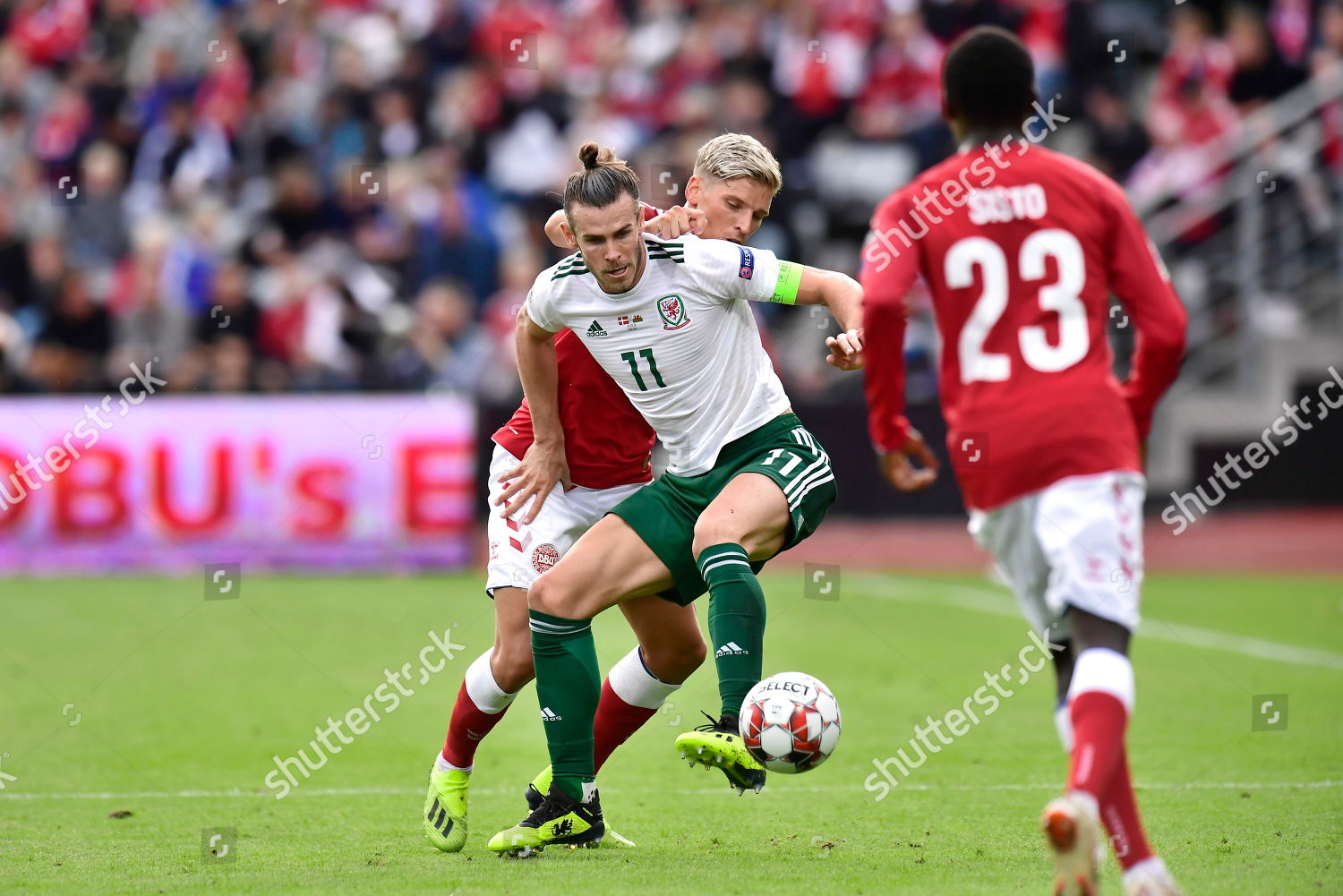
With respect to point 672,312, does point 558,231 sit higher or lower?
higher

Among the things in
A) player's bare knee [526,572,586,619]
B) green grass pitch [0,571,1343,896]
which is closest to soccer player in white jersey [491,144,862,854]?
player's bare knee [526,572,586,619]

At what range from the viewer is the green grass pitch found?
5.29 m

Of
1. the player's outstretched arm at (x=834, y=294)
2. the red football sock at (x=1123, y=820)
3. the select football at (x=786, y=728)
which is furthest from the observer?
the player's outstretched arm at (x=834, y=294)

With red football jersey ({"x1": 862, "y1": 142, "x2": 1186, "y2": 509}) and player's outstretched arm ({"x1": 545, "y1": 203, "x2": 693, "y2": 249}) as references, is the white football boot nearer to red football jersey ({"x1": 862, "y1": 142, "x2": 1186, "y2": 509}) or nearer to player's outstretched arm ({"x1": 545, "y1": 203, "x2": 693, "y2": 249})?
red football jersey ({"x1": 862, "y1": 142, "x2": 1186, "y2": 509})

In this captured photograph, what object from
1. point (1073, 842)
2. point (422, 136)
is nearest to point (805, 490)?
point (1073, 842)

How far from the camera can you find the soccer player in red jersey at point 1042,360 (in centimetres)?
414

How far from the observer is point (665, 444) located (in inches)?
233

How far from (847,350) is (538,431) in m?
1.34

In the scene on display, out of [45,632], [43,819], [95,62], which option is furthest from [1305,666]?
[95,62]

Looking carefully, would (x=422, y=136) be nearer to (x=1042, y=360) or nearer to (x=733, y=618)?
(x=733, y=618)

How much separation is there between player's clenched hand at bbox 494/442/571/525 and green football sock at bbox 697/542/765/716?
2.84ft

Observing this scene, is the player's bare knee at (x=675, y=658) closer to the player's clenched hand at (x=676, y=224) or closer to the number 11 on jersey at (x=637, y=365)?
the number 11 on jersey at (x=637, y=365)

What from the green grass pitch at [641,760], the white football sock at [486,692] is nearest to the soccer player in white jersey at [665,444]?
the white football sock at [486,692]

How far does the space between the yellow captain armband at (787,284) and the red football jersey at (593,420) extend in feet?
2.27
